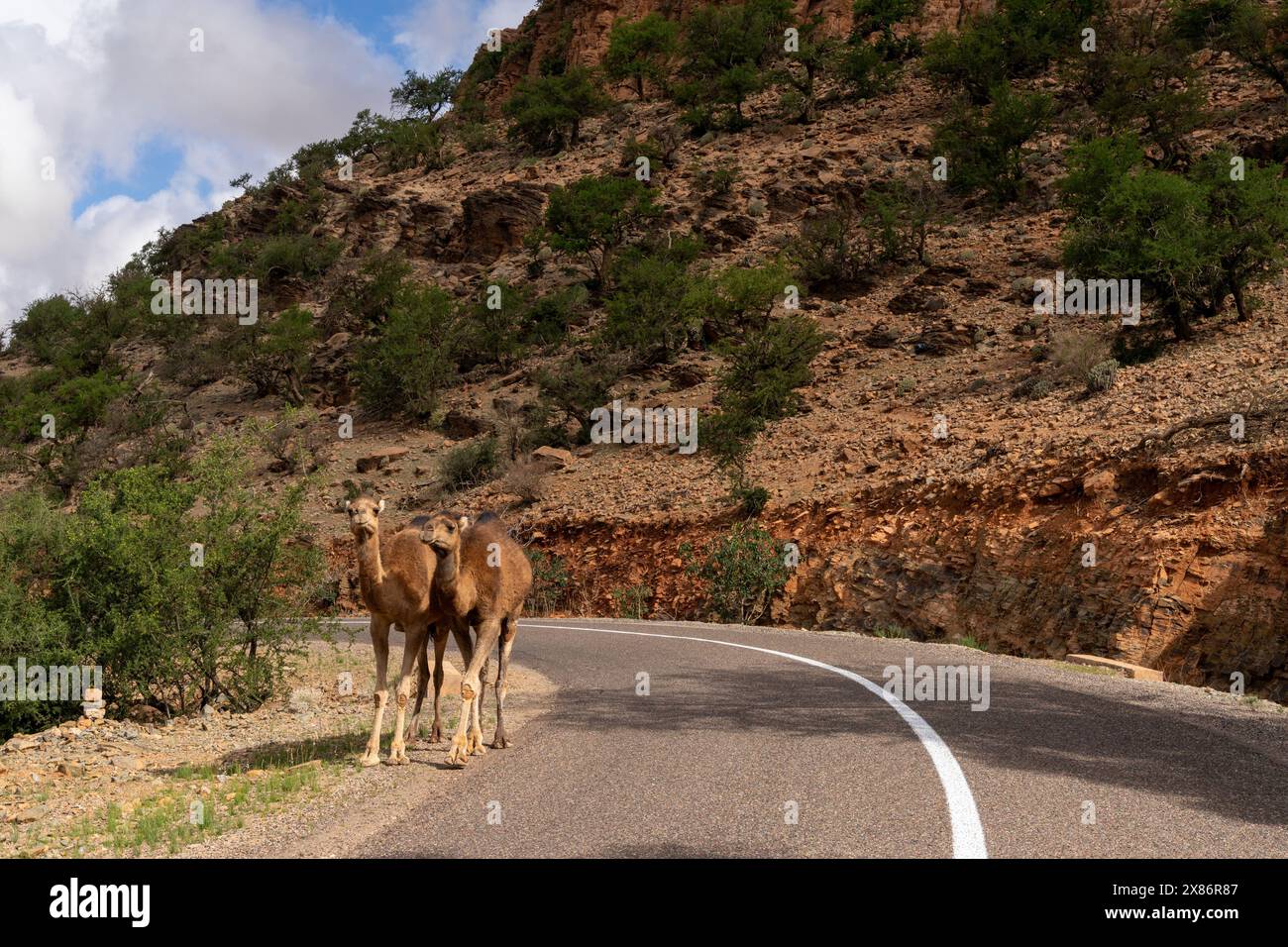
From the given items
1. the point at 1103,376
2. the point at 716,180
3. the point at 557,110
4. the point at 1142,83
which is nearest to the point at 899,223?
the point at 716,180

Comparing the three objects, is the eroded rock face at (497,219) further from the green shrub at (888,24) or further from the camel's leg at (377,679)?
the camel's leg at (377,679)

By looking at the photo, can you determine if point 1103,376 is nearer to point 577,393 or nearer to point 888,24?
point 577,393

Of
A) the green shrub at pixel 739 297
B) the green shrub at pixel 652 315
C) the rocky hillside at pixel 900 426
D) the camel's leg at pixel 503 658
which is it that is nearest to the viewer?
the camel's leg at pixel 503 658

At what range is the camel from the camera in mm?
7363

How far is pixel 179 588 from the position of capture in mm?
11945

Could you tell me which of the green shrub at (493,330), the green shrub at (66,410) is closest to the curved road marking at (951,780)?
the green shrub at (493,330)

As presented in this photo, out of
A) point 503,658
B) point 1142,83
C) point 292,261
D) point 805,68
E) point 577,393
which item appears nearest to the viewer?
point 503,658

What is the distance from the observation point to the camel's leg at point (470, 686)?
7.41 m

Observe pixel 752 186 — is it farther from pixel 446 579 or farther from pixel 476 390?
pixel 446 579

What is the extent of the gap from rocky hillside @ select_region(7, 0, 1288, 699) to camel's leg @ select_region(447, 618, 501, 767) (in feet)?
39.3

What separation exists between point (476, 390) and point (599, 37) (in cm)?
5065

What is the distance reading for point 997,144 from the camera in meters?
43.9

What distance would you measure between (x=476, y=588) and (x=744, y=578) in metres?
15.4

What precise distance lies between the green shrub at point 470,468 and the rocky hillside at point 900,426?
50 centimetres
